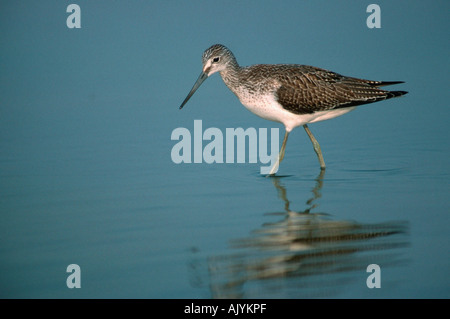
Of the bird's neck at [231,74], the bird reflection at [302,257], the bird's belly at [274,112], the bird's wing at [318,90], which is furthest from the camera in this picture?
the bird's neck at [231,74]

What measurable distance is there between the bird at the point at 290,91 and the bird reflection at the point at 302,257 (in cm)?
349

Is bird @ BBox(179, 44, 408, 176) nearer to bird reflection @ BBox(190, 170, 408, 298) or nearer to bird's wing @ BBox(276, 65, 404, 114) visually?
bird's wing @ BBox(276, 65, 404, 114)

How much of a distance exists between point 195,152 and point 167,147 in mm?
858

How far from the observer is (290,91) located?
38.7 ft

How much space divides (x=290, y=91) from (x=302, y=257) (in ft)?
17.4

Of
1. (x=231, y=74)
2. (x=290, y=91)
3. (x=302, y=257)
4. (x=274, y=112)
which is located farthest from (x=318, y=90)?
(x=302, y=257)

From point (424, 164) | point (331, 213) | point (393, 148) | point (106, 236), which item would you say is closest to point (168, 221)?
point (106, 236)

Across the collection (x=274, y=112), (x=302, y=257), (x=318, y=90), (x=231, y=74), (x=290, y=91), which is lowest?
(x=302, y=257)

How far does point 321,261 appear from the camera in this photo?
6.93 meters

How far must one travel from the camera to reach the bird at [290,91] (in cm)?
1178

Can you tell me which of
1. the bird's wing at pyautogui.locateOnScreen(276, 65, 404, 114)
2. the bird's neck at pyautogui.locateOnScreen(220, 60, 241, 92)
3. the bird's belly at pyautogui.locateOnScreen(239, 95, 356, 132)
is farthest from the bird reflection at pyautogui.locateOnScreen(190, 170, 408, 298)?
the bird's neck at pyautogui.locateOnScreen(220, 60, 241, 92)

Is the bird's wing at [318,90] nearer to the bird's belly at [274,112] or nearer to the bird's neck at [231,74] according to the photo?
the bird's belly at [274,112]

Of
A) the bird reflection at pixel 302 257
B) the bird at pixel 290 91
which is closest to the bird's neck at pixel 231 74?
the bird at pixel 290 91

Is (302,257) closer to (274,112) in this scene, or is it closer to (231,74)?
(274,112)
